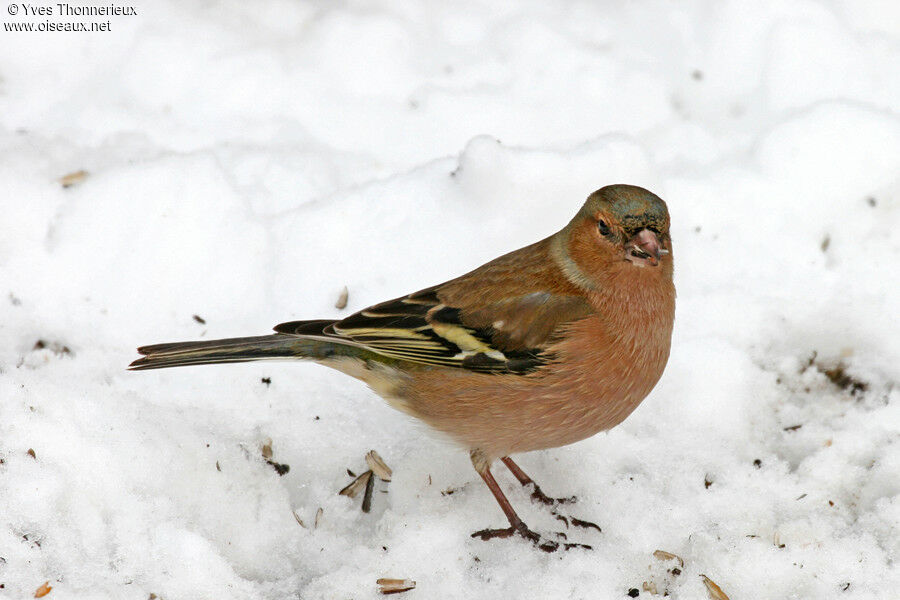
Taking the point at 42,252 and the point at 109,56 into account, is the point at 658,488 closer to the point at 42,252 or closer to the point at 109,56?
the point at 42,252

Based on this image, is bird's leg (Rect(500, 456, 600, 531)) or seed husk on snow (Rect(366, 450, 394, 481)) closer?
bird's leg (Rect(500, 456, 600, 531))

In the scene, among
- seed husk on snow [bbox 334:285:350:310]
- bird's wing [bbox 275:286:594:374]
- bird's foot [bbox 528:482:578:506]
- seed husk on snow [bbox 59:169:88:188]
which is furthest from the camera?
seed husk on snow [bbox 59:169:88:188]

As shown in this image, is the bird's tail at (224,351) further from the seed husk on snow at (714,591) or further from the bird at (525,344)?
the seed husk on snow at (714,591)

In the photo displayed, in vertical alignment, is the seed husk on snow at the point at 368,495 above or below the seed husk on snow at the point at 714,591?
above

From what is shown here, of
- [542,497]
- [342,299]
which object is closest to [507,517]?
[542,497]

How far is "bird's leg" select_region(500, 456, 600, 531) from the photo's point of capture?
3.72 metres

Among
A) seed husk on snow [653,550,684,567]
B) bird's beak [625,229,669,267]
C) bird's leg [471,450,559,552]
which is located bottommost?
seed husk on snow [653,550,684,567]

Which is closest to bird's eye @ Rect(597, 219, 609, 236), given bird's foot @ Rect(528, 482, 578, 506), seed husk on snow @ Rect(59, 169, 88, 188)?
bird's foot @ Rect(528, 482, 578, 506)

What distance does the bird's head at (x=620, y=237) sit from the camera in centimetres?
352

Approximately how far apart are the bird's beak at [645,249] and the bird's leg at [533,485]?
0.99 meters

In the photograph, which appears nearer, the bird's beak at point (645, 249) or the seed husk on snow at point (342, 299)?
the bird's beak at point (645, 249)

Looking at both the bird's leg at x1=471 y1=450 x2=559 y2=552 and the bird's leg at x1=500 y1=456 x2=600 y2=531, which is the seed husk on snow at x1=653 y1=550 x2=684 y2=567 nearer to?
the bird's leg at x1=500 y1=456 x2=600 y2=531

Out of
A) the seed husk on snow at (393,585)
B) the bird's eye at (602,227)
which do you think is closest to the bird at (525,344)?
the bird's eye at (602,227)

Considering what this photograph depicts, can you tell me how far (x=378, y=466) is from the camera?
388 centimetres
